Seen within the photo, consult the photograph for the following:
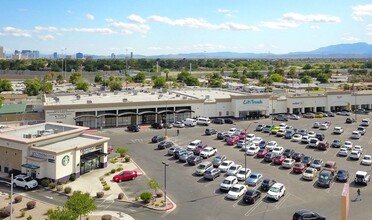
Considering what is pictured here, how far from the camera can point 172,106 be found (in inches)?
2808

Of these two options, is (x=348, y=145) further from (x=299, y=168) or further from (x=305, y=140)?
(x=299, y=168)

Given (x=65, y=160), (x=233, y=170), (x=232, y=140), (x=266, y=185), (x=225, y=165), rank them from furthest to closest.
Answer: (x=232, y=140), (x=225, y=165), (x=233, y=170), (x=65, y=160), (x=266, y=185)

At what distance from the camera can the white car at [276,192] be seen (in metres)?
33.7

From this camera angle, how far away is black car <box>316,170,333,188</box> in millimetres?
37531

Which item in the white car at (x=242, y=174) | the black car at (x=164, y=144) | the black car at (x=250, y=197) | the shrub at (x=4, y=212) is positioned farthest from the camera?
the black car at (x=164, y=144)

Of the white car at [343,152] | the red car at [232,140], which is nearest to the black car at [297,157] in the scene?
the white car at [343,152]

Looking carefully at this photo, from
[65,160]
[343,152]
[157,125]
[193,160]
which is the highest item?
[157,125]

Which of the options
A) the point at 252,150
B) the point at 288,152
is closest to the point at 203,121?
the point at 252,150

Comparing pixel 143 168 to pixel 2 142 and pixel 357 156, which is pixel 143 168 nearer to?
pixel 2 142

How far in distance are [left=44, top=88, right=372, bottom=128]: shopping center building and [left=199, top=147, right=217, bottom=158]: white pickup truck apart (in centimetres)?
2136

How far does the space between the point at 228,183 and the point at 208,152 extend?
1264cm

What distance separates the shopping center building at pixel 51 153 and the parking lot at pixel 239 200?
18.6ft

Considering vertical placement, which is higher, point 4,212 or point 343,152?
point 343,152

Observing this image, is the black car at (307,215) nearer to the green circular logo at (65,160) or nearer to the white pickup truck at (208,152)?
the white pickup truck at (208,152)
